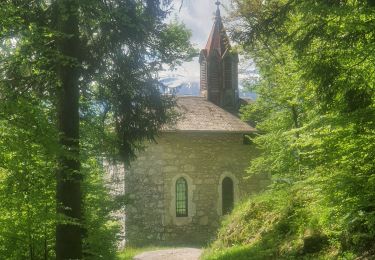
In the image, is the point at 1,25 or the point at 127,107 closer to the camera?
the point at 1,25

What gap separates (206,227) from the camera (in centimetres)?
1758

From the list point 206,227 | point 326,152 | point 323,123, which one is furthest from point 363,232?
point 206,227

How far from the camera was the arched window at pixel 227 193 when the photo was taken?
18.2m

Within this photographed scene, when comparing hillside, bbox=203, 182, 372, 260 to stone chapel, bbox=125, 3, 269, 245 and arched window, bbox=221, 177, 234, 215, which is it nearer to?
stone chapel, bbox=125, 3, 269, 245

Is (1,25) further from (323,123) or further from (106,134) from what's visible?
(106,134)

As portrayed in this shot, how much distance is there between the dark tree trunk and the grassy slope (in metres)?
3.75

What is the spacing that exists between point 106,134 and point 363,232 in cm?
564

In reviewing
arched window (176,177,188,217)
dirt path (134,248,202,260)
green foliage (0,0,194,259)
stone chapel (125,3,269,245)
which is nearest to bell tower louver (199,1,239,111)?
stone chapel (125,3,269,245)

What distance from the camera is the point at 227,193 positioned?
18266mm

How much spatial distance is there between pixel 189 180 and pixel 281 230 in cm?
819

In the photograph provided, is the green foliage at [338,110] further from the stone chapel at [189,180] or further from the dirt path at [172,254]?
the stone chapel at [189,180]

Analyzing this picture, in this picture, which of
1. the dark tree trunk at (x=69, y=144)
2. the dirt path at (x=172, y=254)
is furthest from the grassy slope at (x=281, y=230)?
the dark tree trunk at (x=69, y=144)

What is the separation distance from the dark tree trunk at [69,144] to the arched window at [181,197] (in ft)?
32.5

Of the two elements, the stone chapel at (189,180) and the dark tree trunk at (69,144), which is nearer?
the dark tree trunk at (69,144)
